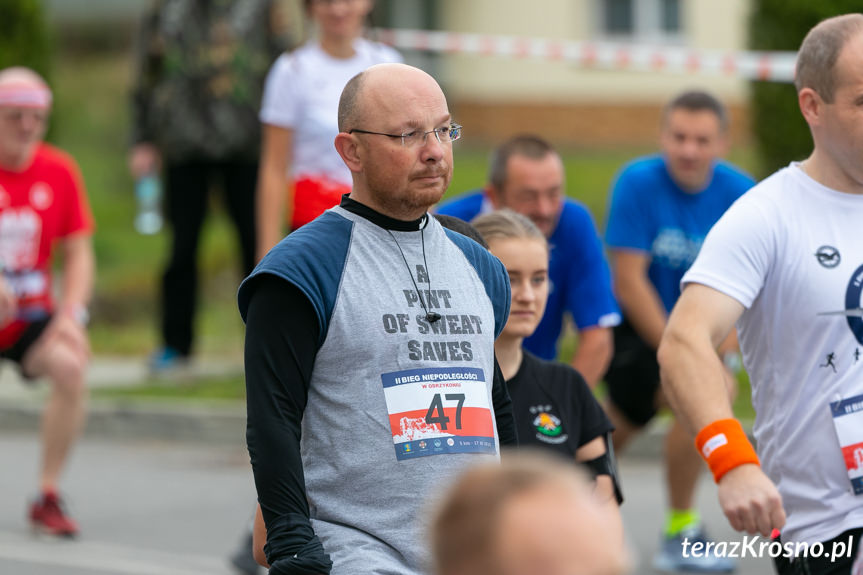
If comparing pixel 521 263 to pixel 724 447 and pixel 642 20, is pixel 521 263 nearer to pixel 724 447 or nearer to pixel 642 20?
pixel 724 447

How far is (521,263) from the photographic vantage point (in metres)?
4.48

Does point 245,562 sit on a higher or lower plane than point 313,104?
lower

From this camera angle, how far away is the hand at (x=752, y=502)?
3348mm

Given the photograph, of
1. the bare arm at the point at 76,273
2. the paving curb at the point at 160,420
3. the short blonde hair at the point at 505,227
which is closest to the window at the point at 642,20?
the paving curb at the point at 160,420

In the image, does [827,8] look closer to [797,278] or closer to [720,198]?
[720,198]

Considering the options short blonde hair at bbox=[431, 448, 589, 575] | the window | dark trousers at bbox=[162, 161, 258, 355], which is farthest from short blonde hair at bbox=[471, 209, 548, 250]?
the window

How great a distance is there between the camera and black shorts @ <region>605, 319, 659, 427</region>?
6.63 meters

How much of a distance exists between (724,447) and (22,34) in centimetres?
1253

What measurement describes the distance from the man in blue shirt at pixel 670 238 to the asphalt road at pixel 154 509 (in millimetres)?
353

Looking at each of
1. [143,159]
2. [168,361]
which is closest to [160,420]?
[168,361]

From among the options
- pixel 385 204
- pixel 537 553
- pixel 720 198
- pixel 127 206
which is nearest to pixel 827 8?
pixel 720 198

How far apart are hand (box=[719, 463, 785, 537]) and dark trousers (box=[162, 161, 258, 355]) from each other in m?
6.48

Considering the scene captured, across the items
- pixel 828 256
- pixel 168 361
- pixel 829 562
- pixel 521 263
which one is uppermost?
pixel 828 256

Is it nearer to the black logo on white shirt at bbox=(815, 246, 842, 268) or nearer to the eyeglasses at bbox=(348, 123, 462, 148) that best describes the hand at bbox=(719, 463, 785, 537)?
the black logo on white shirt at bbox=(815, 246, 842, 268)
